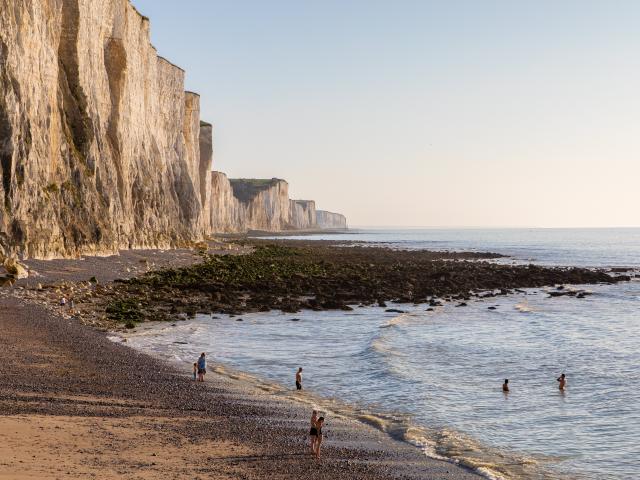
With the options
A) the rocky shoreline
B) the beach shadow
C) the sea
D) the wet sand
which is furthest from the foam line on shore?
the rocky shoreline

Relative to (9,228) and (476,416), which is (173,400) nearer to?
(476,416)

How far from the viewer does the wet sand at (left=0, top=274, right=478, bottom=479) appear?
1153cm

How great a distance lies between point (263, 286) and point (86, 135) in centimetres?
1694

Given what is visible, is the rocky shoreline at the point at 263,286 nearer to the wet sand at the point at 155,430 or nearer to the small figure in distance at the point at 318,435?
the wet sand at the point at 155,430

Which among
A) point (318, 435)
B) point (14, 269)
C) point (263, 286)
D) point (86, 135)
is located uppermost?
point (86, 135)

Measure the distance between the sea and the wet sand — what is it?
1396 mm

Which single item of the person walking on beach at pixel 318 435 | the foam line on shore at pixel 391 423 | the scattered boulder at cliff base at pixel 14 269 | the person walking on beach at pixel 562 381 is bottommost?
the foam line on shore at pixel 391 423

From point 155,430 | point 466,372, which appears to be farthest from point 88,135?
point 155,430

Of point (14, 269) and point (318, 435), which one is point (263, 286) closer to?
point (14, 269)

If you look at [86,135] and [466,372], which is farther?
[86,135]

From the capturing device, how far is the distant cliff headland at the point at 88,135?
125 feet

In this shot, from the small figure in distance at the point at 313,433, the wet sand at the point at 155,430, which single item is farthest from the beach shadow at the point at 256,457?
the small figure in distance at the point at 313,433

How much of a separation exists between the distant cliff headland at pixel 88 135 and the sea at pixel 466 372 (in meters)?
14.3

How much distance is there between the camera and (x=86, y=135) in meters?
48.4
